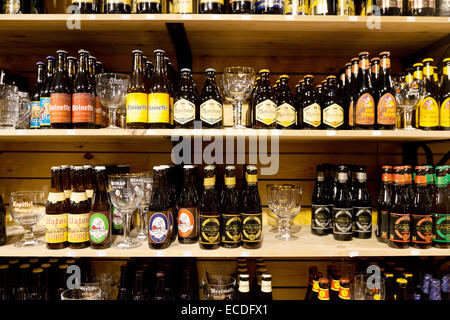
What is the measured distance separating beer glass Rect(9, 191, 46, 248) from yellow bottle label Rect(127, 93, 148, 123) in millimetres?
555

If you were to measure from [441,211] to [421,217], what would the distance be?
15 cm

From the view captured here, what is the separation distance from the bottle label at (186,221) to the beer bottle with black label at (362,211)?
722 mm

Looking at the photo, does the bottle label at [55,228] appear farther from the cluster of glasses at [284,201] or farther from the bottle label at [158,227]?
the cluster of glasses at [284,201]

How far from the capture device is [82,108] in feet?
3.91

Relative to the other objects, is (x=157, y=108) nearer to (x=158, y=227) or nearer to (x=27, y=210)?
(x=158, y=227)

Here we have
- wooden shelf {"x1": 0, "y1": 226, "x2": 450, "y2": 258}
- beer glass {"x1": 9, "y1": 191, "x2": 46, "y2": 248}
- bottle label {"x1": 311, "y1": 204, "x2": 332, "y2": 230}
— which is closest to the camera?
wooden shelf {"x1": 0, "y1": 226, "x2": 450, "y2": 258}

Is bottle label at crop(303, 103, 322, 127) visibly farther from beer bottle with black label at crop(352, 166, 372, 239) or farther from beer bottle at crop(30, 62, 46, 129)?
beer bottle at crop(30, 62, 46, 129)

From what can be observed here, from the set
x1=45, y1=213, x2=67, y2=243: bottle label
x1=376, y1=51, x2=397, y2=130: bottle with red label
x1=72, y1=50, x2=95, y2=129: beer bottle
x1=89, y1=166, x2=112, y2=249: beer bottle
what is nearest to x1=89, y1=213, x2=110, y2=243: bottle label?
x1=89, y1=166, x2=112, y2=249: beer bottle

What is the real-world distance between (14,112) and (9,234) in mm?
552

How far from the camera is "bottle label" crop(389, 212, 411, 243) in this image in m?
1.16

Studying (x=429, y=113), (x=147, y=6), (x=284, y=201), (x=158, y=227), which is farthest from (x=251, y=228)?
(x=147, y=6)

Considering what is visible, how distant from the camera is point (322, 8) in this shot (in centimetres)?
128

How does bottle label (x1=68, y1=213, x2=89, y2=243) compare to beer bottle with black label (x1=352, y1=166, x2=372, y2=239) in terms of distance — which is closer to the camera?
bottle label (x1=68, y1=213, x2=89, y2=243)

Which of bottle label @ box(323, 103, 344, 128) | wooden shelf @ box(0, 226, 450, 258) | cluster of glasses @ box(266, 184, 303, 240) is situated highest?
bottle label @ box(323, 103, 344, 128)
